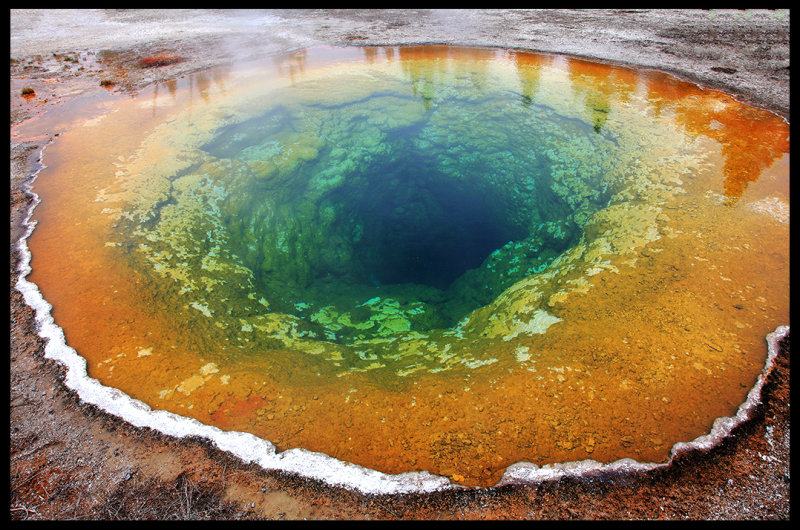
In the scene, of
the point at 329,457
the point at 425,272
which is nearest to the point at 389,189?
the point at 425,272

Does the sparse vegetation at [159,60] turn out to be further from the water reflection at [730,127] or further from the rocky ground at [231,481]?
the water reflection at [730,127]

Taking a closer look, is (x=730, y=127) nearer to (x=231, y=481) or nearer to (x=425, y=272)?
(x=425, y=272)

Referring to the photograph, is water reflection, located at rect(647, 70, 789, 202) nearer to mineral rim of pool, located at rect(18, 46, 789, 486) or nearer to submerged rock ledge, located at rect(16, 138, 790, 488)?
mineral rim of pool, located at rect(18, 46, 789, 486)

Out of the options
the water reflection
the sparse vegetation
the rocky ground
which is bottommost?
the rocky ground

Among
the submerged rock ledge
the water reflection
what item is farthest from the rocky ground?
the water reflection

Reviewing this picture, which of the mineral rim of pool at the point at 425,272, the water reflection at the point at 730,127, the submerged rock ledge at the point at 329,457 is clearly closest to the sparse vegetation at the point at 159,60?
the mineral rim of pool at the point at 425,272

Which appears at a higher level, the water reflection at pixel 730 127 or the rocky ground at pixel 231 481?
the water reflection at pixel 730 127

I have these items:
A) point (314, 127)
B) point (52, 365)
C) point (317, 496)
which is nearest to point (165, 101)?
point (314, 127)
